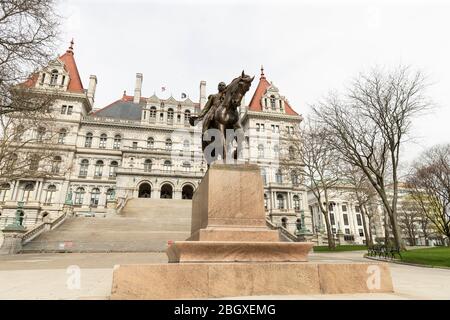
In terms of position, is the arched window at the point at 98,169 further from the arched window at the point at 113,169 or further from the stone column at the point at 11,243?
the stone column at the point at 11,243

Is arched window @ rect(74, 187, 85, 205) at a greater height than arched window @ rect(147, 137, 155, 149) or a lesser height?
lesser

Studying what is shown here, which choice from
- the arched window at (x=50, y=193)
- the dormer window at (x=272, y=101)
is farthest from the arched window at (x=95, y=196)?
the dormer window at (x=272, y=101)

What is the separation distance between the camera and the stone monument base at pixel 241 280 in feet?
12.6

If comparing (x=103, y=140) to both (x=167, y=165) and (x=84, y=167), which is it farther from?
(x=167, y=165)

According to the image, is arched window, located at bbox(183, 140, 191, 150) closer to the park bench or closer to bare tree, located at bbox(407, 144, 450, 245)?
bare tree, located at bbox(407, 144, 450, 245)

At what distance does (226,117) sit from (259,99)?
46581 millimetres

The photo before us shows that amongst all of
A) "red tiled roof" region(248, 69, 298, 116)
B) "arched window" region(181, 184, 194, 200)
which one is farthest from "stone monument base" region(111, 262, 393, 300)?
"red tiled roof" region(248, 69, 298, 116)

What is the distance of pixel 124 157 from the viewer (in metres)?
43.5

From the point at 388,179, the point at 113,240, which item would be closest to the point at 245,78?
the point at 113,240

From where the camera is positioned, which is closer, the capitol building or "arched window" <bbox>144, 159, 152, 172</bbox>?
the capitol building

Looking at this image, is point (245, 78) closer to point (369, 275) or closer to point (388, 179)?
point (369, 275)

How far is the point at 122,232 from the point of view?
21266 mm

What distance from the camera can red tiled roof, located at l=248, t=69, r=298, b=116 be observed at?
5009 cm

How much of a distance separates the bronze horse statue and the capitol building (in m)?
33.4
